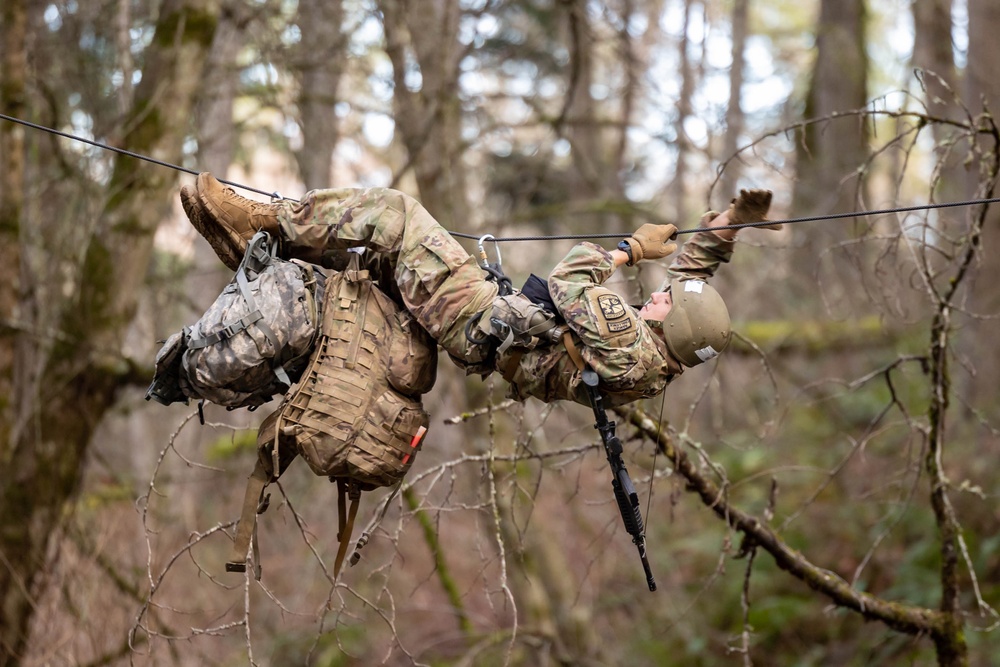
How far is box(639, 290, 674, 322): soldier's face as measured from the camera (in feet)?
11.6

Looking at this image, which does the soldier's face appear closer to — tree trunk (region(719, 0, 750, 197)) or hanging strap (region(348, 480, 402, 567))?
hanging strap (region(348, 480, 402, 567))

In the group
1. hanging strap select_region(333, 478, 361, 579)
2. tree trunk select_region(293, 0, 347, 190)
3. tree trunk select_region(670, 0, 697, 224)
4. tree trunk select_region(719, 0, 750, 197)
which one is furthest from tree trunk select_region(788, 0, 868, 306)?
hanging strap select_region(333, 478, 361, 579)

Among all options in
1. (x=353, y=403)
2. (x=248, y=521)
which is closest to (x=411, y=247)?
(x=353, y=403)

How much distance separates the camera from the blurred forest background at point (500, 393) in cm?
464

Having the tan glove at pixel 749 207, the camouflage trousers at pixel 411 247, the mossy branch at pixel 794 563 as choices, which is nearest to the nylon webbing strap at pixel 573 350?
the camouflage trousers at pixel 411 247

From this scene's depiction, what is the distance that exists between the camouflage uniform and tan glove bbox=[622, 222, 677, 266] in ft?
0.34

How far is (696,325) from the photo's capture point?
3391 millimetres

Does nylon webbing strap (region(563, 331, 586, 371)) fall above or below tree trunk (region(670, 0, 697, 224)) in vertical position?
below

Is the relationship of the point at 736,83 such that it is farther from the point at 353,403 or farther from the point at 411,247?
the point at 353,403

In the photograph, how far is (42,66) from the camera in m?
7.16

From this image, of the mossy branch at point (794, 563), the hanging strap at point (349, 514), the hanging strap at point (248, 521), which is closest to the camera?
the hanging strap at point (248, 521)

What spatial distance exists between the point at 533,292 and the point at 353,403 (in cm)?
77

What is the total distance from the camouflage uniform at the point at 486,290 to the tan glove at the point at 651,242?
0.10 meters

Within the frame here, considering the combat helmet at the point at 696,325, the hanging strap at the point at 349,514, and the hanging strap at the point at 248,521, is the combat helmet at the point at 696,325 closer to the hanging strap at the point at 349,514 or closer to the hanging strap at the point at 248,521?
the hanging strap at the point at 349,514
